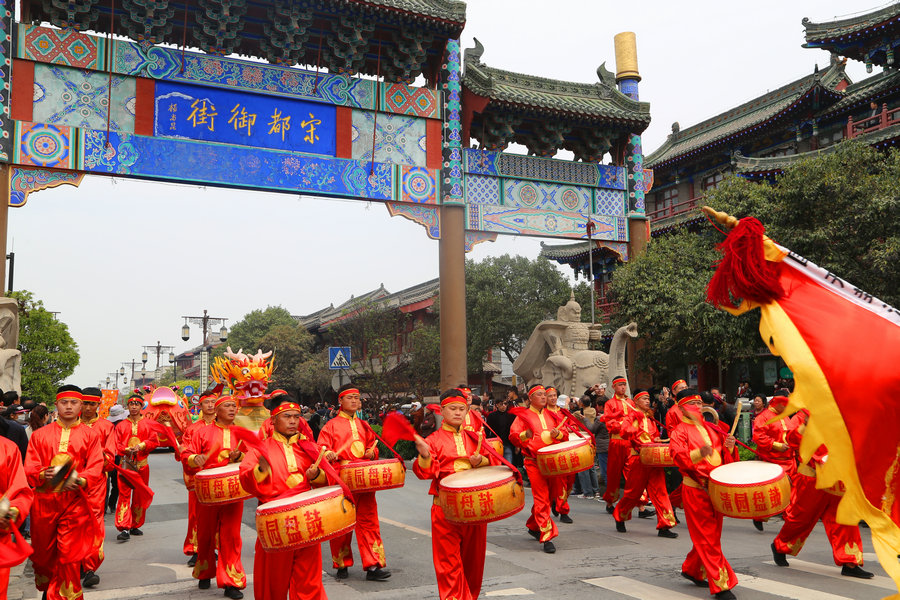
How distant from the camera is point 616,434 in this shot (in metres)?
10.2

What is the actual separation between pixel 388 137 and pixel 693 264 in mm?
7576

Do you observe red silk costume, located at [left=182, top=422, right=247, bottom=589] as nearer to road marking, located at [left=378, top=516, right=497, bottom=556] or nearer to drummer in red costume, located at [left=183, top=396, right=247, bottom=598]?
drummer in red costume, located at [left=183, top=396, right=247, bottom=598]

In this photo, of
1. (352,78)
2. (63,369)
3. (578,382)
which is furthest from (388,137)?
(63,369)

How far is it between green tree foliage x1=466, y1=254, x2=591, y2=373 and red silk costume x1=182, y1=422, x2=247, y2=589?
2345 centimetres

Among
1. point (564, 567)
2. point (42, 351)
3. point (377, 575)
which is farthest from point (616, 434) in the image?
point (42, 351)

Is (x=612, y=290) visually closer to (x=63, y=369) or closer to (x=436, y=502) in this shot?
(x=436, y=502)

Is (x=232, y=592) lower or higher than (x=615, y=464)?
lower

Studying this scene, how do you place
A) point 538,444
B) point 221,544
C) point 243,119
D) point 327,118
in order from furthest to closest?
point 327,118, point 243,119, point 538,444, point 221,544

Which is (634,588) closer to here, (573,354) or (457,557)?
(457,557)

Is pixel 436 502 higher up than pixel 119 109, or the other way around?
pixel 119 109

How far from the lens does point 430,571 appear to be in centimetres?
710

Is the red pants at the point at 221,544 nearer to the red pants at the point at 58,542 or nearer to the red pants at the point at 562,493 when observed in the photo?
the red pants at the point at 58,542

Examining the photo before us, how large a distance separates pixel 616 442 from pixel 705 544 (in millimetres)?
4302

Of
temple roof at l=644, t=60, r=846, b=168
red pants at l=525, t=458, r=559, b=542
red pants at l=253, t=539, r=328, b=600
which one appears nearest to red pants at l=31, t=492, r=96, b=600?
red pants at l=253, t=539, r=328, b=600
